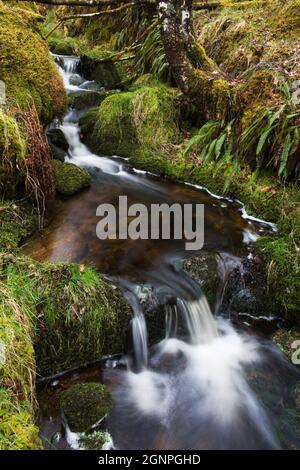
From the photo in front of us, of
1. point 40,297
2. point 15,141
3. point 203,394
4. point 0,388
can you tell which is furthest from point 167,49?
point 0,388

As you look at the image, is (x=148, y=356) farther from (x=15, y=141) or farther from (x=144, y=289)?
(x=15, y=141)

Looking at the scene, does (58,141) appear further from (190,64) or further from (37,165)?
(190,64)

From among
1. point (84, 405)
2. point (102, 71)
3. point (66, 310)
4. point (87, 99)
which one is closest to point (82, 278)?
point (66, 310)

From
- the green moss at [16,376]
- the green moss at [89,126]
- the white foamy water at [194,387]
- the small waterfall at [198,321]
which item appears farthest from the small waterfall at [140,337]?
the green moss at [89,126]

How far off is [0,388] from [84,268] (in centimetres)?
164

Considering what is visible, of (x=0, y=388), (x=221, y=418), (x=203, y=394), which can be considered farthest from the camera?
(x=203, y=394)

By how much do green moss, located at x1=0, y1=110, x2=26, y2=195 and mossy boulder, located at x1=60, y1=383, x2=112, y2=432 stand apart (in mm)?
2746

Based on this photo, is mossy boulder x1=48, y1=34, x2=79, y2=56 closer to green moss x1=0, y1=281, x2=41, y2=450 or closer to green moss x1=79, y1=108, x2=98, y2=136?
green moss x1=79, y1=108, x2=98, y2=136

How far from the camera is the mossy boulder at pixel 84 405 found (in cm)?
332

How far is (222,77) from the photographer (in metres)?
7.03

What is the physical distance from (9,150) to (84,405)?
3.07m

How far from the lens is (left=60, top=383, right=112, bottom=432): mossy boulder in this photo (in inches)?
131

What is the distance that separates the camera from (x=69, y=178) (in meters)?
6.48

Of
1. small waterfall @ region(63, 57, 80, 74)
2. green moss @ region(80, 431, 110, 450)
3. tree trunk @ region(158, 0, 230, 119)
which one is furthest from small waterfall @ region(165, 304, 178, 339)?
small waterfall @ region(63, 57, 80, 74)
